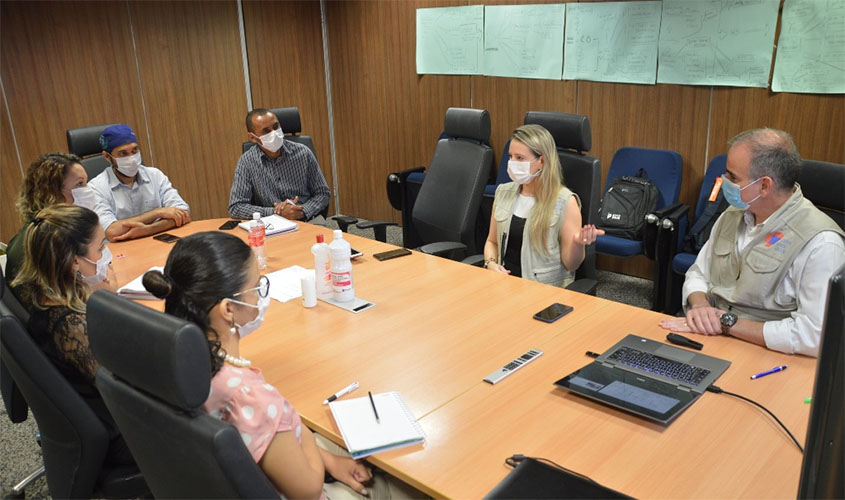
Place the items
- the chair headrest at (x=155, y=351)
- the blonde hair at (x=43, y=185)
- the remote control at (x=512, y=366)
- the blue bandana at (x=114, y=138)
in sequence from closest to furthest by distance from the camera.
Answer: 1. the chair headrest at (x=155, y=351)
2. the remote control at (x=512, y=366)
3. the blonde hair at (x=43, y=185)
4. the blue bandana at (x=114, y=138)

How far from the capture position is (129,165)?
328 centimetres

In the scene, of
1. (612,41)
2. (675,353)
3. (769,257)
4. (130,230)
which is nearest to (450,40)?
(612,41)

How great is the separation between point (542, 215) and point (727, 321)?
0.96 m

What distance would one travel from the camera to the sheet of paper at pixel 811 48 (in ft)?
11.2

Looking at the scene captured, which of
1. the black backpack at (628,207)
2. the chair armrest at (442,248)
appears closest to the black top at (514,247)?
the chair armrest at (442,248)

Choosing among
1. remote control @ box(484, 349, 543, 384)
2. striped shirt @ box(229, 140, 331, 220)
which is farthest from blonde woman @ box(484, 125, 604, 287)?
striped shirt @ box(229, 140, 331, 220)

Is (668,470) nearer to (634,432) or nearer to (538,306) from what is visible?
(634,432)

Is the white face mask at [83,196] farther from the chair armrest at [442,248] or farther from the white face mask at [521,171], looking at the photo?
the white face mask at [521,171]

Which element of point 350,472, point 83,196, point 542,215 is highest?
point 83,196

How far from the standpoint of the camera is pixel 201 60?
17.3 ft

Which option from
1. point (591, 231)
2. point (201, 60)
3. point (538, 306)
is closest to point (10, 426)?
point (538, 306)

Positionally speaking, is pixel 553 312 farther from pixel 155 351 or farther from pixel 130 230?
pixel 130 230

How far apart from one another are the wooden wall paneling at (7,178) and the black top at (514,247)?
3586mm

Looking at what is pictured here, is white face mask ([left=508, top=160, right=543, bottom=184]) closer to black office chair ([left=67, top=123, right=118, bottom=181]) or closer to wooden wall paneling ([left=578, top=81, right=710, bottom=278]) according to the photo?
wooden wall paneling ([left=578, top=81, right=710, bottom=278])
